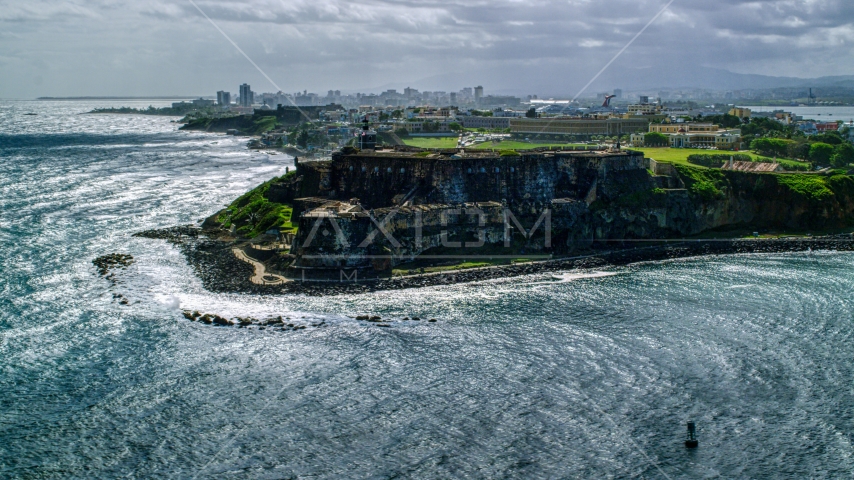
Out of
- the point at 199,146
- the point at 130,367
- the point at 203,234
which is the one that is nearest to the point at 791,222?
the point at 203,234

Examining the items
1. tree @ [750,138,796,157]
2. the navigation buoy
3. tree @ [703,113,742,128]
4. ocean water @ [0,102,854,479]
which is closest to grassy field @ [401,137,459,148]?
tree @ [750,138,796,157]

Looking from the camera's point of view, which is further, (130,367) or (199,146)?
(199,146)

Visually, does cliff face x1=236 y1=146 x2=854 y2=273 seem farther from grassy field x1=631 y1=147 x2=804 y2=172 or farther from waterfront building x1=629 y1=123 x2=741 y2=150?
waterfront building x1=629 y1=123 x2=741 y2=150

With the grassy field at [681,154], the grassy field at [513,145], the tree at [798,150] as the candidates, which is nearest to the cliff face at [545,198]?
the grassy field at [681,154]

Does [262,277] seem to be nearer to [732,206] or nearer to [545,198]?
[545,198]

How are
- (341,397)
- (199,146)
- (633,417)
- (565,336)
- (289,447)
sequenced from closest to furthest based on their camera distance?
(289,447)
(633,417)
(341,397)
(565,336)
(199,146)

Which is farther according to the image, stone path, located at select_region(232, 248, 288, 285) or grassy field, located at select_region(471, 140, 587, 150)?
grassy field, located at select_region(471, 140, 587, 150)

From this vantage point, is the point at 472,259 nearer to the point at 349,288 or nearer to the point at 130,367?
the point at 349,288
